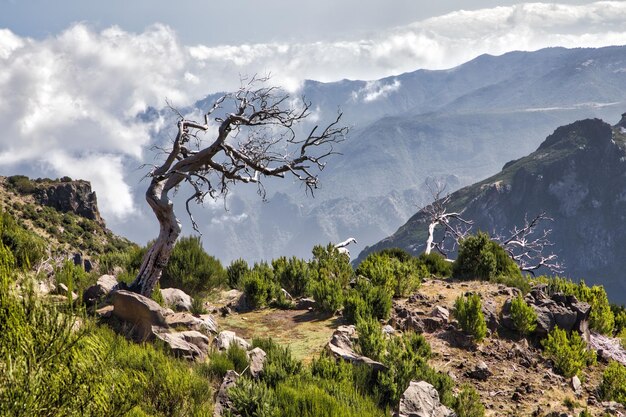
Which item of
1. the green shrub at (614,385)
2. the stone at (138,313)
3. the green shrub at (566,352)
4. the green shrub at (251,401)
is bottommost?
the green shrub at (614,385)

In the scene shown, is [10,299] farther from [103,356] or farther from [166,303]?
[166,303]

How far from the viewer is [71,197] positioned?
9806 cm

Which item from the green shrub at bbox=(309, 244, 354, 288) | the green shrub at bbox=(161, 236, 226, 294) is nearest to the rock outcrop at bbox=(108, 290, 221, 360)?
the green shrub at bbox=(161, 236, 226, 294)

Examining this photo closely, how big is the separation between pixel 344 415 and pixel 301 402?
69 centimetres

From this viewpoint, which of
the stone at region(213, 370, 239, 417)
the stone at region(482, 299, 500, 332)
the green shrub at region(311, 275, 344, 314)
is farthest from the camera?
the green shrub at region(311, 275, 344, 314)

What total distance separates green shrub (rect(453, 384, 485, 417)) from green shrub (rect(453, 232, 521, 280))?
9.38 metres

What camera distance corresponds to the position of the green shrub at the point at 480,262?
18047 millimetres

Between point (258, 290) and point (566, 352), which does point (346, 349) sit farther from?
point (566, 352)

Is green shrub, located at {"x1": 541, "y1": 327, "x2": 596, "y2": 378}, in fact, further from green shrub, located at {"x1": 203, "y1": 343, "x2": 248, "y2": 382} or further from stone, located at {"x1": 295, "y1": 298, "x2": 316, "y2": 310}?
green shrub, located at {"x1": 203, "y1": 343, "x2": 248, "y2": 382}

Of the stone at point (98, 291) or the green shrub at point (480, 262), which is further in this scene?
the green shrub at point (480, 262)

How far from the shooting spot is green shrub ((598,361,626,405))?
34.7ft

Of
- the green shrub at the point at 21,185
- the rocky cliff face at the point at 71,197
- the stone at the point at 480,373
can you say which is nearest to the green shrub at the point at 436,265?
the stone at the point at 480,373

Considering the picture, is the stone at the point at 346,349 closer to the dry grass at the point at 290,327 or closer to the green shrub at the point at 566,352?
the dry grass at the point at 290,327

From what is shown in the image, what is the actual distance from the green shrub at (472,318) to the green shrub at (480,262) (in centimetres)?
595
